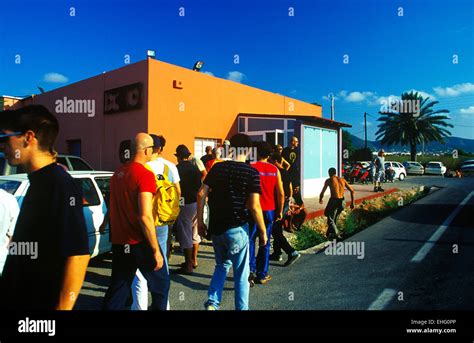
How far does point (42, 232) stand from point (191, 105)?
10074 millimetres

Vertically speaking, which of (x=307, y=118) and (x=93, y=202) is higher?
(x=307, y=118)

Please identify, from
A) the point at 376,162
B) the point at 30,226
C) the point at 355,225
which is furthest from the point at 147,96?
the point at 376,162

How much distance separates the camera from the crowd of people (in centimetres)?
153

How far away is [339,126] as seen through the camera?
1469 centimetres

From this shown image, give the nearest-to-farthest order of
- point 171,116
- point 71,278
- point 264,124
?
point 71,278 → point 171,116 → point 264,124

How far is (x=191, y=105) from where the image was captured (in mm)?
11266

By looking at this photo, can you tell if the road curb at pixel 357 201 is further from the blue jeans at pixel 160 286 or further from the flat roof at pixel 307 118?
the blue jeans at pixel 160 286

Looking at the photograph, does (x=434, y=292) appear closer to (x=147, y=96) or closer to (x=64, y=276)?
(x=64, y=276)

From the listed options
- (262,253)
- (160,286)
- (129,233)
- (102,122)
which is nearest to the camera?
(129,233)

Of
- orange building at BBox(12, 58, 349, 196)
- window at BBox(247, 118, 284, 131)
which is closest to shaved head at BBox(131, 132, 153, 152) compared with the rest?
orange building at BBox(12, 58, 349, 196)

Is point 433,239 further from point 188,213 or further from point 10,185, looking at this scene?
point 10,185

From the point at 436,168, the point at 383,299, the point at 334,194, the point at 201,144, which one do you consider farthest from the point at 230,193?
the point at 436,168

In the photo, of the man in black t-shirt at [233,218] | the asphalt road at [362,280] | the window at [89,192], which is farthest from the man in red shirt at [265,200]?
the window at [89,192]

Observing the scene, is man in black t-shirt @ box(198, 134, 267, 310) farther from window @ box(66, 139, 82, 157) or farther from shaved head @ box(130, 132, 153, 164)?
window @ box(66, 139, 82, 157)
